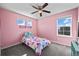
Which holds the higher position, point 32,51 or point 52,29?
point 52,29

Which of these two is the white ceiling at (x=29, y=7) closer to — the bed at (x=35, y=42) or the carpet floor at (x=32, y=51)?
the bed at (x=35, y=42)

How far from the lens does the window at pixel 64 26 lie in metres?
1.59

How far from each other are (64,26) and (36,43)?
579mm

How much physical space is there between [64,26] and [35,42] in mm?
586

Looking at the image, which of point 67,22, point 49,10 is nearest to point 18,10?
point 49,10

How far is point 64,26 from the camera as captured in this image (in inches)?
64.6

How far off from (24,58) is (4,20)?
0.74 metres

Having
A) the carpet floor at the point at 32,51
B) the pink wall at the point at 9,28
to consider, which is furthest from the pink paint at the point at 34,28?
the carpet floor at the point at 32,51

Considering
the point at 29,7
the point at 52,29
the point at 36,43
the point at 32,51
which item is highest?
the point at 29,7

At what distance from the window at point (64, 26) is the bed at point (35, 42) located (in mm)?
298

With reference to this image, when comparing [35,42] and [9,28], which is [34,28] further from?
[9,28]

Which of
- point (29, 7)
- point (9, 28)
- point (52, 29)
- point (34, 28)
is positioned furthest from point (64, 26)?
point (9, 28)

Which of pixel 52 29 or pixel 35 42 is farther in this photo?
pixel 52 29

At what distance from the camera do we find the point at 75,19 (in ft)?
5.09
